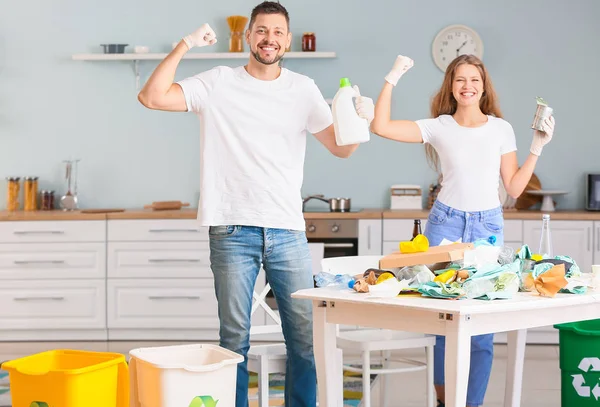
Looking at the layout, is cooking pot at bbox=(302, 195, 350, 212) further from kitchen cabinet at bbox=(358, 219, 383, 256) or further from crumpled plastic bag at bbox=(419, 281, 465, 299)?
crumpled plastic bag at bbox=(419, 281, 465, 299)

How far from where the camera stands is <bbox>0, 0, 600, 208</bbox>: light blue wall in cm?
548

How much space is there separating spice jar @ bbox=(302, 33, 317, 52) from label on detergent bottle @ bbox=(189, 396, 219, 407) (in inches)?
136

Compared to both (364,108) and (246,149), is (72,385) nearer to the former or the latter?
(246,149)

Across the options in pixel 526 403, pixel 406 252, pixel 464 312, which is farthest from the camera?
pixel 526 403

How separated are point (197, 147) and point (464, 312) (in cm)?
376

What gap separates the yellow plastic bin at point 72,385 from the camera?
2.35m

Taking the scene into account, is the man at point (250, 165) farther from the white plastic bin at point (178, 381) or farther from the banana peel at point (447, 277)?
the banana peel at point (447, 277)

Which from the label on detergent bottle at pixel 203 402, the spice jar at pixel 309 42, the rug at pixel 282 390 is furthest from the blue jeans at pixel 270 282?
the spice jar at pixel 309 42

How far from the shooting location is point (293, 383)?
2820mm

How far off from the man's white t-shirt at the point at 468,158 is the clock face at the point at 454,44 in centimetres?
239

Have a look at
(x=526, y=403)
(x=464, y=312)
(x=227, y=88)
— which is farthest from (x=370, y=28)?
(x=464, y=312)

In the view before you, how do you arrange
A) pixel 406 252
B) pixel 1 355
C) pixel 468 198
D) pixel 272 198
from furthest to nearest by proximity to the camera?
pixel 1 355 → pixel 468 198 → pixel 272 198 → pixel 406 252

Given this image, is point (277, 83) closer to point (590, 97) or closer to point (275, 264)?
point (275, 264)

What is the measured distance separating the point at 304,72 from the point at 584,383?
3212 mm
